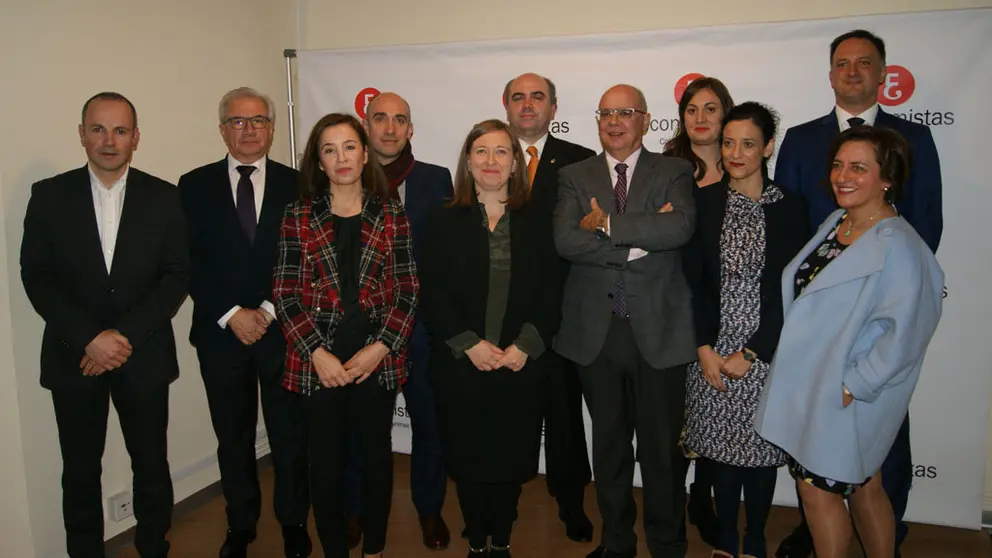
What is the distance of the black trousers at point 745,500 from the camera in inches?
106

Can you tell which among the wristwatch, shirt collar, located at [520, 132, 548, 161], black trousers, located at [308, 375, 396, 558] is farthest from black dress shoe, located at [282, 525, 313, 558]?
shirt collar, located at [520, 132, 548, 161]

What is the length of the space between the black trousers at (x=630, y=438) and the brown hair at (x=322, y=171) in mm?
1054

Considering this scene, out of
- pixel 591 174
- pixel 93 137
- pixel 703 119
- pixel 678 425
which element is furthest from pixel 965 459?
pixel 93 137

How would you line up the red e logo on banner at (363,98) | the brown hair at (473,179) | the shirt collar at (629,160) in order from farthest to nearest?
the red e logo on banner at (363,98), the shirt collar at (629,160), the brown hair at (473,179)

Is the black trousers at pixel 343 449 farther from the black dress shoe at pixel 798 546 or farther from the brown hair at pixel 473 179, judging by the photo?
the black dress shoe at pixel 798 546

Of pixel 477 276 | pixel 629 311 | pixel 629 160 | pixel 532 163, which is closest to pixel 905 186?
pixel 629 160

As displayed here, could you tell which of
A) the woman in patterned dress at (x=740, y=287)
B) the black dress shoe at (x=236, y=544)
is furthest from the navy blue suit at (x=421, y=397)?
the woman in patterned dress at (x=740, y=287)

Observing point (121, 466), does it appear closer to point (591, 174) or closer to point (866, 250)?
point (591, 174)

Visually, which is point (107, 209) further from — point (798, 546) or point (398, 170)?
point (798, 546)

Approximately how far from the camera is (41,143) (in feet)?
9.15

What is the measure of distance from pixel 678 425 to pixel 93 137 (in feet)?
8.11

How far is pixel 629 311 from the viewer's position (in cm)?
258

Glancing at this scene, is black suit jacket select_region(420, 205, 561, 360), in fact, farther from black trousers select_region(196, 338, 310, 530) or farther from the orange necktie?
black trousers select_region(196, 338, 310, 530)

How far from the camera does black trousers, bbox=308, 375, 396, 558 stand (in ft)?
8.41
